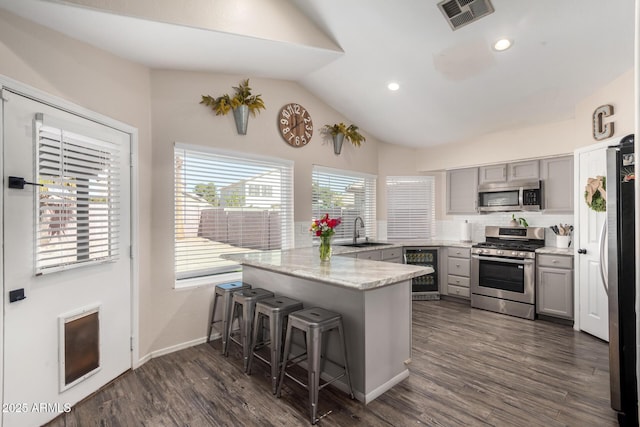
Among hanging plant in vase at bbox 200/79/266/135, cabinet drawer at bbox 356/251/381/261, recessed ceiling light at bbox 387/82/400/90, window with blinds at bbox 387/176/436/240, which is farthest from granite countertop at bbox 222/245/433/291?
window with blinds at bbox 387/176/436/240

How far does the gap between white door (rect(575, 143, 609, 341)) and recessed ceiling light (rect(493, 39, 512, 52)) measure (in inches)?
65.0

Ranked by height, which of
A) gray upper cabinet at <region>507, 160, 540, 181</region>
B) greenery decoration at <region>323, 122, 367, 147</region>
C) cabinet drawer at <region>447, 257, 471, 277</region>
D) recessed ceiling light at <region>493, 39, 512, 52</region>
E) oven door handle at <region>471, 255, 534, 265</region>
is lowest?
cabinet drawer at <region>447, 257, 471, 277</region>

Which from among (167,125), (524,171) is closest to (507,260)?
(524,171)

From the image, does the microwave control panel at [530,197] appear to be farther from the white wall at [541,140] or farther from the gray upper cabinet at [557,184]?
the white wall at [541,140]

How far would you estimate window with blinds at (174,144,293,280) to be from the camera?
3.26m

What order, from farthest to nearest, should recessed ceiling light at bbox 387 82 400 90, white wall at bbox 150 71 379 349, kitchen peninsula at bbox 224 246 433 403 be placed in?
recessed ceiling light at bbox 387 82 400 90, white wall at bbox 150 71 379 349, kitchen peninsula at bbox 224 246 433 403

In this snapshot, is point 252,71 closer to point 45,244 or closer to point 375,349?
point 45,244

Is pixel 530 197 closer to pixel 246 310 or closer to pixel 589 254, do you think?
pixel 589 254

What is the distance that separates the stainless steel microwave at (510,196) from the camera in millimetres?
4395

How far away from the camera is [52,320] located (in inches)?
84.6

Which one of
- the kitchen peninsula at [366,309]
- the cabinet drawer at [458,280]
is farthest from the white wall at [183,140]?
the cabinet drawer at [458,280]

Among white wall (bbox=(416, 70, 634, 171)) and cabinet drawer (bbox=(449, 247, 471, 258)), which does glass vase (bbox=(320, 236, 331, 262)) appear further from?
white wall (bbox=(416, 70, 634, 171))

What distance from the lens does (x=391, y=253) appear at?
4906mm

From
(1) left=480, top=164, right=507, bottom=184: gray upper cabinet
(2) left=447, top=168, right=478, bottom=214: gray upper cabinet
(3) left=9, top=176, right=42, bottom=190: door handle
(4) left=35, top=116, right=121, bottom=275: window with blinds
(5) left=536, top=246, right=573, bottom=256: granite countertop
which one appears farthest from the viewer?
(2) left=447, top=168, right=478, bottom=214: gray upper cabinet
